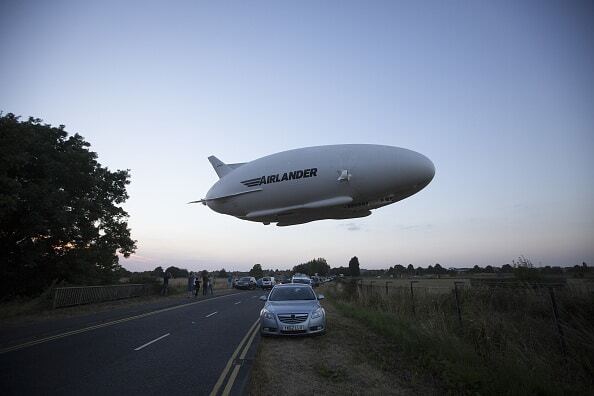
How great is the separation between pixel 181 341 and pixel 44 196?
49.1 feet

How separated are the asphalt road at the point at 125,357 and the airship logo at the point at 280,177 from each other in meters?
4.17

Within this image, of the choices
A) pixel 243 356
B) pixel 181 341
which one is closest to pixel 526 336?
pixel 243 356

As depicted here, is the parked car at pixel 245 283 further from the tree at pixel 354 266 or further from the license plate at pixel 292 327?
the tree at pixel 354 266

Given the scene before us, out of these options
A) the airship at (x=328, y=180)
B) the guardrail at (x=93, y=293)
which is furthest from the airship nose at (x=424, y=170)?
the guardrail at (x=93, y=293)

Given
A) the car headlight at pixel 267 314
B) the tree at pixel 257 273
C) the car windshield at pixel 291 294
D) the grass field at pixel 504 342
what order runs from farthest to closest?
the tree at pixel 257 273 → the car windshield at pixel 291 294 → the car headlight at pixel 267 314 → the grass field at pixel 504 342

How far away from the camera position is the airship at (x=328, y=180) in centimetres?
830

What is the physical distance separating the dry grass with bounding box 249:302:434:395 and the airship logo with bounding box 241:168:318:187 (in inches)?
162

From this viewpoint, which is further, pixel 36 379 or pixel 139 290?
pixel 139 290

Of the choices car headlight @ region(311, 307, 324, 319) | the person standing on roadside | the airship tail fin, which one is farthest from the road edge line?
the person standing on roadside

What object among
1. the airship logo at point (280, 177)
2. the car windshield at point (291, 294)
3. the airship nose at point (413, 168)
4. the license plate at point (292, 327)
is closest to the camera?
the airship nose at point (413, 168)

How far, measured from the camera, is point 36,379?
625 centimetres

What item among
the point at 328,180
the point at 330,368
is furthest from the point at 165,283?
the point at 330,368

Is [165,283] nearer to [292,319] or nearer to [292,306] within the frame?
[292,306]

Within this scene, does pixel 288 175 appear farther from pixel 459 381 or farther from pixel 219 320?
pixel 219 320
